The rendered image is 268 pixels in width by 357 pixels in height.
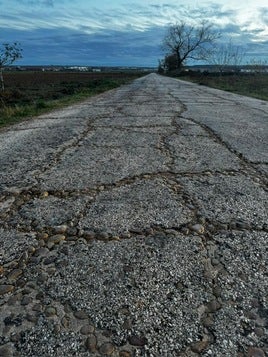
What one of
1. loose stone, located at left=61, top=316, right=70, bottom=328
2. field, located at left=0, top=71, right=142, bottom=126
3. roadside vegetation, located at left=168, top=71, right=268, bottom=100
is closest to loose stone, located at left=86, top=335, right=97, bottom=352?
loose stone, located at left=61, top=316, right=70, bottom=328

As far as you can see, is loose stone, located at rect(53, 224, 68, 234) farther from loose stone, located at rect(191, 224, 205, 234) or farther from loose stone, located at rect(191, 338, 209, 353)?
loose stone, located at rect(191, 338, 209, 353)

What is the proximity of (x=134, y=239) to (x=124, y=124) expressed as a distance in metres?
3.85

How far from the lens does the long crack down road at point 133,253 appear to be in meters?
1.17

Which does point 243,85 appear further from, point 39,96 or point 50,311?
point 50,311

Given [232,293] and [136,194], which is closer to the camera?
[232,293]

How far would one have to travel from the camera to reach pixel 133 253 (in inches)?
66.0

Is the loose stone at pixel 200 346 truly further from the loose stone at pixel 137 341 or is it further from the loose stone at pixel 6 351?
the loose stone at pixel 6 351

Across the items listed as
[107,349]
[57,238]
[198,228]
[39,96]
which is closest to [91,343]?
[107,349]

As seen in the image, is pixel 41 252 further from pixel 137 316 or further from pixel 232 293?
pixel 232 293

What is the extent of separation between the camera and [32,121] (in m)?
5.92

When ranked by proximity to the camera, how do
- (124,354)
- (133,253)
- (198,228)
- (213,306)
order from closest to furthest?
(124,354) → (213,306) → (133,253) → (198,228)

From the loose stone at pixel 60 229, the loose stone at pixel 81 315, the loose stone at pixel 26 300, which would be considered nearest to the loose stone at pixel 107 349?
the loose stone at pixel 81 315

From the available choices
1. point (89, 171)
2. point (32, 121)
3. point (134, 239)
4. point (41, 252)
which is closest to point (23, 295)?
point (41, 252)

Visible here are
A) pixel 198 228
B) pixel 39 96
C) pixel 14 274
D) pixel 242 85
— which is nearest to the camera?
pixel 14 274
